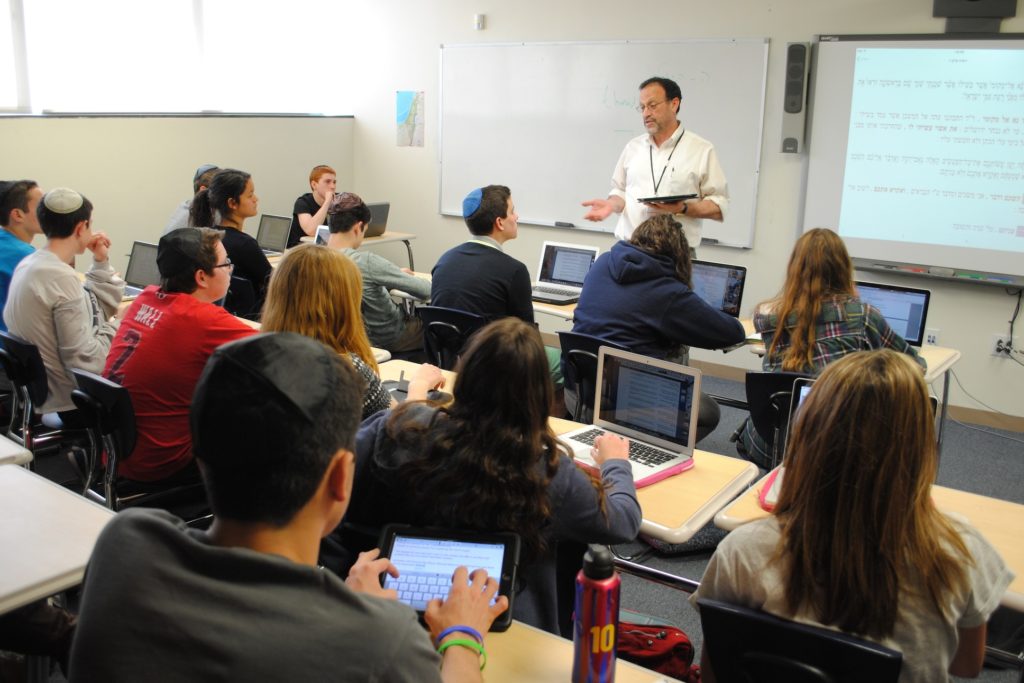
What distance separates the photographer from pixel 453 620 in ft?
4.77

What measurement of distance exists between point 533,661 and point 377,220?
210 inches

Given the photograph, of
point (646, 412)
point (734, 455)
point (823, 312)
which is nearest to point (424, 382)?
point (646, 412)

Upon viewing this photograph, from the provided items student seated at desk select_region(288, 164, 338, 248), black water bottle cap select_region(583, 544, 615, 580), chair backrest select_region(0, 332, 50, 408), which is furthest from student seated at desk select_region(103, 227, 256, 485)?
student seated at desk select_region(288, 164, 338, 248)

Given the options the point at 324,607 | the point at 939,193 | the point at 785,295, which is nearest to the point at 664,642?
the point at 324,607

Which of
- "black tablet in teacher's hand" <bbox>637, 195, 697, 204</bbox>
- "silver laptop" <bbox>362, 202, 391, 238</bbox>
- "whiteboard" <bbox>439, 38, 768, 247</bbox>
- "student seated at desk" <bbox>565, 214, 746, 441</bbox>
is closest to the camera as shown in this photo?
"student seated at desk" <bbox>565, 214, 746, 441</bbox>

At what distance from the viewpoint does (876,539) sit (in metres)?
1.44

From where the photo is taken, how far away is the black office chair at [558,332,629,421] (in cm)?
356

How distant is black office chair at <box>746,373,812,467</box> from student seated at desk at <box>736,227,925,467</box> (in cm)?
12

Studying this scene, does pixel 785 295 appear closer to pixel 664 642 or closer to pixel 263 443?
pixel 664 642

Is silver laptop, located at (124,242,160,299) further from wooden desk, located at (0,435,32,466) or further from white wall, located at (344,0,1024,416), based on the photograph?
white wall, located at (344,0,1024,416)

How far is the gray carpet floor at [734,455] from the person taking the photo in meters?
3.13

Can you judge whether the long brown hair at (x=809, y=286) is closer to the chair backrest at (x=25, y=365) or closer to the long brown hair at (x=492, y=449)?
the long brown hair at (x=492, y=449)

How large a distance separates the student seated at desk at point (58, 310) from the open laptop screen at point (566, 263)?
2466 millimetres

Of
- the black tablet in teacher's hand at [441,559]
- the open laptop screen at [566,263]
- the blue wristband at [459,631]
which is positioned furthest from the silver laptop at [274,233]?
the blue wristband at [459,631]
